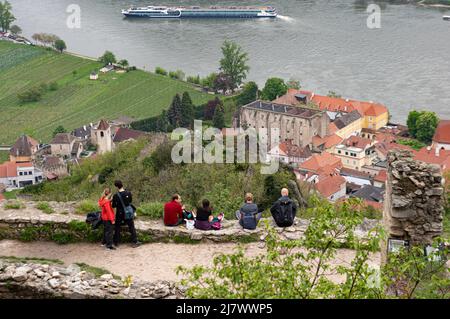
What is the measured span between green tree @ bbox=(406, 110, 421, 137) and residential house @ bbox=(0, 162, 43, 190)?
19.0 m

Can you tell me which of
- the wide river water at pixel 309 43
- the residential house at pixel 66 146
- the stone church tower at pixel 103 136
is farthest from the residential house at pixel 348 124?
the residential house at pixel 66 146

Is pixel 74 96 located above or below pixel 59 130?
above

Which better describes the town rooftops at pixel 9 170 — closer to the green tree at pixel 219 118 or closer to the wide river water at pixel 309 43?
the green tree at pixel 219 118

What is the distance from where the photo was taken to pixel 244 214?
699cm

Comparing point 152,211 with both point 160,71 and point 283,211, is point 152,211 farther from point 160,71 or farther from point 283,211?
point 160,71

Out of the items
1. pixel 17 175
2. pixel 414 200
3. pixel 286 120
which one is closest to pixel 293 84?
pixel 286 120

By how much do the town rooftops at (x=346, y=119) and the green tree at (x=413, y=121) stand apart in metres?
3.43

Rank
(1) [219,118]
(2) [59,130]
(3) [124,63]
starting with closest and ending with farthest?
(1) [219,118] → (2) [59,130] → (3) [124,63]

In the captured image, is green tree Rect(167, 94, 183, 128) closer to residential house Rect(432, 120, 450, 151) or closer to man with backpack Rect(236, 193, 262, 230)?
residential house Rect(432, 120, 450, 151)

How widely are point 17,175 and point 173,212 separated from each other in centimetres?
2945

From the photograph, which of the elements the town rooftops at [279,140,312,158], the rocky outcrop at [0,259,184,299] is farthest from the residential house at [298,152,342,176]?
the rocky outcrop at [0,259,184,299]

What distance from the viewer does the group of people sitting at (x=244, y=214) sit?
6961mm

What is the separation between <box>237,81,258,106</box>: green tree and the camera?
44844 millimetres
